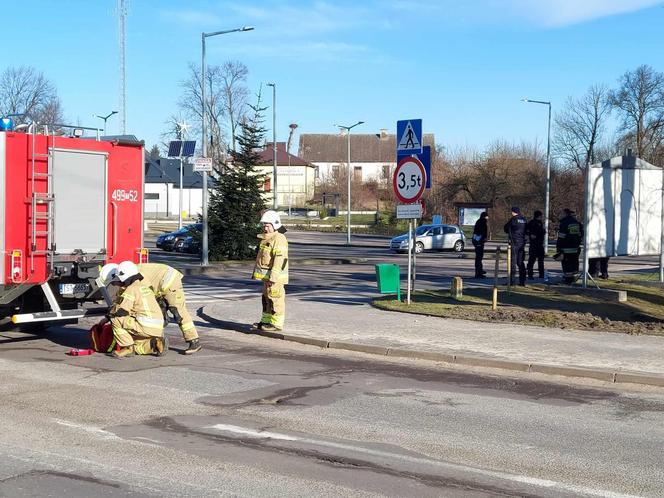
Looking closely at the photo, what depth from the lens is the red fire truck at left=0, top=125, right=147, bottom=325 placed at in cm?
1134

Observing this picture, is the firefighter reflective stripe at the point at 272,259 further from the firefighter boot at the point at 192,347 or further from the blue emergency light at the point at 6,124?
the blue emergency light at the point at 6,124

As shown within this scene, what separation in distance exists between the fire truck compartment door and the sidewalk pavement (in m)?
3.20

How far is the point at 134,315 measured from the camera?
1095cm

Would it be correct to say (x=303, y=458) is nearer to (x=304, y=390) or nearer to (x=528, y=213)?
(x=304, y=390)

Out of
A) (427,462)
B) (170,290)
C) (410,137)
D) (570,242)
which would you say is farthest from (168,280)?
(570,242)

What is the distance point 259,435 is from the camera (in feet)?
23.7

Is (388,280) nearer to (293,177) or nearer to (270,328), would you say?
(270,328)

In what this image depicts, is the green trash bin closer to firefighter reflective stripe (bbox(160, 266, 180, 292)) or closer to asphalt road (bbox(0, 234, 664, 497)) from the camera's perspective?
asphalt road (bbox(0, 234, 664, 497))

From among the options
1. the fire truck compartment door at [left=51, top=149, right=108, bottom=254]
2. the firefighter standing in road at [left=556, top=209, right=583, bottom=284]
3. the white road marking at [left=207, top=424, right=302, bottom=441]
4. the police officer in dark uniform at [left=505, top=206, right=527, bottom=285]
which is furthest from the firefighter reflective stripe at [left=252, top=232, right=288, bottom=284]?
the firefighter standing in road at [left=556, top=209, right=583, bottom=284]

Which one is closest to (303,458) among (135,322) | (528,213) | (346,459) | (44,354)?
(346,459)

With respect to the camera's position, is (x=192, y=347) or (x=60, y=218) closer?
(x=192, y=347)

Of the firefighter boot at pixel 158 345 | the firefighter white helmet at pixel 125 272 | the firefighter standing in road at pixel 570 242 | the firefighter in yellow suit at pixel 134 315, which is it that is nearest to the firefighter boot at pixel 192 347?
the firefighter boot at pixel 158 345

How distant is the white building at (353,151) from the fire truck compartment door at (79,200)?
334 feet

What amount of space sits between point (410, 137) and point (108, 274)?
724 cm
